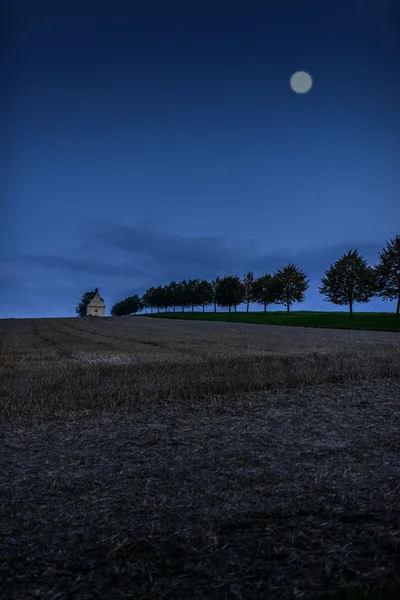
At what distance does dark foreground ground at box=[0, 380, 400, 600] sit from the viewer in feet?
10.6

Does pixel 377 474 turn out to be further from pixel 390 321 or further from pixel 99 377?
pixel 390 321

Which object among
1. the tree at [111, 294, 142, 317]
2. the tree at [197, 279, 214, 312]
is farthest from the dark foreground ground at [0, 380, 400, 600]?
the tree at [111, 294, 142, 317]

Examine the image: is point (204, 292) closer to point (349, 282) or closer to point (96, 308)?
point (349, 282)

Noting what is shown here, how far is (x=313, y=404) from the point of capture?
9562mm

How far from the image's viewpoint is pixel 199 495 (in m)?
4.73

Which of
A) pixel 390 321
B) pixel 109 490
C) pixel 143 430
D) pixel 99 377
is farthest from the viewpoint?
pixel 390 321

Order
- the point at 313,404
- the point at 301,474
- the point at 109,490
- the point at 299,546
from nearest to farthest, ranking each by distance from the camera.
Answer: the point at 299,546
the point at 109,490
the point at 301,474
the point at 313,404

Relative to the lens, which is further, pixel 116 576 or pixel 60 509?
pixel 60 509

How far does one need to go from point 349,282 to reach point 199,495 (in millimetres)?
70926

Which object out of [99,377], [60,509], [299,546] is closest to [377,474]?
[299,546]

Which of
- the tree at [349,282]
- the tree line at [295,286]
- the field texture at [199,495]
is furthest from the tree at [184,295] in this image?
the field texture at [199,495]

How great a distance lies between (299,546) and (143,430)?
455 cm

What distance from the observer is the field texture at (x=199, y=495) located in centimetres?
326

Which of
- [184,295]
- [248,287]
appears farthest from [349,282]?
[184,295]
